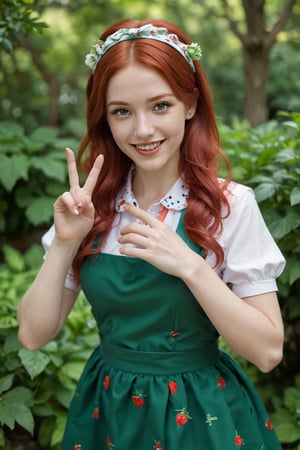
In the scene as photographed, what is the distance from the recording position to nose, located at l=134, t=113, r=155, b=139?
1.59 m

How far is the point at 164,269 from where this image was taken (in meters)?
1.48

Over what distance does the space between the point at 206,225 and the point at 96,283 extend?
355 millimetres

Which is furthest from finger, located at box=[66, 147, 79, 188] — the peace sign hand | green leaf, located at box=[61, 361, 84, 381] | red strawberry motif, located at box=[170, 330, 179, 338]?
green leaf, located at box=[61, 361, 84, 381]

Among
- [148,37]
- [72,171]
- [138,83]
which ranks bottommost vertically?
[72,171]

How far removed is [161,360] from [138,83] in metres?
0.77

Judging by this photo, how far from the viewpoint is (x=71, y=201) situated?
1.59 metres

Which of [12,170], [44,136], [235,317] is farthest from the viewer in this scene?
[44,136]

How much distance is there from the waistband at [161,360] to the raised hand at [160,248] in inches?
12.3

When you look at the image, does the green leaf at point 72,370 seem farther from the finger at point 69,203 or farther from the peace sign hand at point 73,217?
the finger at point 69,203

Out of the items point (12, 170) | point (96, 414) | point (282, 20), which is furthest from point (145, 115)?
point (282, 20)

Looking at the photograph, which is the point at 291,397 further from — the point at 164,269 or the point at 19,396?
the point at 164,269

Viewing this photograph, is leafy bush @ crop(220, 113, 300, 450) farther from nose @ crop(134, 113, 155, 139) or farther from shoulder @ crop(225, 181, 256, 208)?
nose @ crop(134, 113, 155, 139)

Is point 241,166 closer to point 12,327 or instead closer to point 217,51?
point 12,327

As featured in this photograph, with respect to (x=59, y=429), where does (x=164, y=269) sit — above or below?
above
